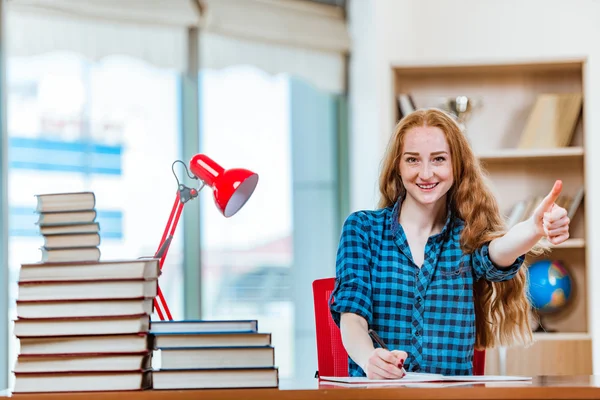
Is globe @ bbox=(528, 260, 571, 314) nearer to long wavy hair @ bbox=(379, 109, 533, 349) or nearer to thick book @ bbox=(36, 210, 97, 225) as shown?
long wavy hair @ bbox=(379, 109, 533, 349)

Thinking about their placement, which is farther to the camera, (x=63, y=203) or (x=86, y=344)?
(x=63, y=203)

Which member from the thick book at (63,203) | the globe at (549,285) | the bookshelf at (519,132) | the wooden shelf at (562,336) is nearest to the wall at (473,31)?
the bookshelf at (519,132)

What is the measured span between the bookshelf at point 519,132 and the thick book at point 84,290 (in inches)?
105

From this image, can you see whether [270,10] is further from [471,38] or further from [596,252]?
[596,252]

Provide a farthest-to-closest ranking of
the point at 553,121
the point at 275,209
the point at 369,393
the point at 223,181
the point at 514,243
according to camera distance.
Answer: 1. the point at 275,209
2. the point at 553,121
3. the point at 223,181
4. the point at 514,243
5. the point at 369,393

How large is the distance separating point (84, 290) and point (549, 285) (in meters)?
2.86

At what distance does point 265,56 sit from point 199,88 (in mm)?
417

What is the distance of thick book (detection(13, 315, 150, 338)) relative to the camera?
4.34ft

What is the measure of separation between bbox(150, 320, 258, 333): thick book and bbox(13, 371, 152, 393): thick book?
0.24ft

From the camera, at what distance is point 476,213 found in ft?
6.07

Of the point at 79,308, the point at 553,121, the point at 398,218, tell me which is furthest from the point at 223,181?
the point at 553,121

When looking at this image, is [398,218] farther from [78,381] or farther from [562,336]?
[562,336]

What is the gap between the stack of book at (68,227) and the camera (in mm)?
1399

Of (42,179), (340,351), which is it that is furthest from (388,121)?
(340,351)
